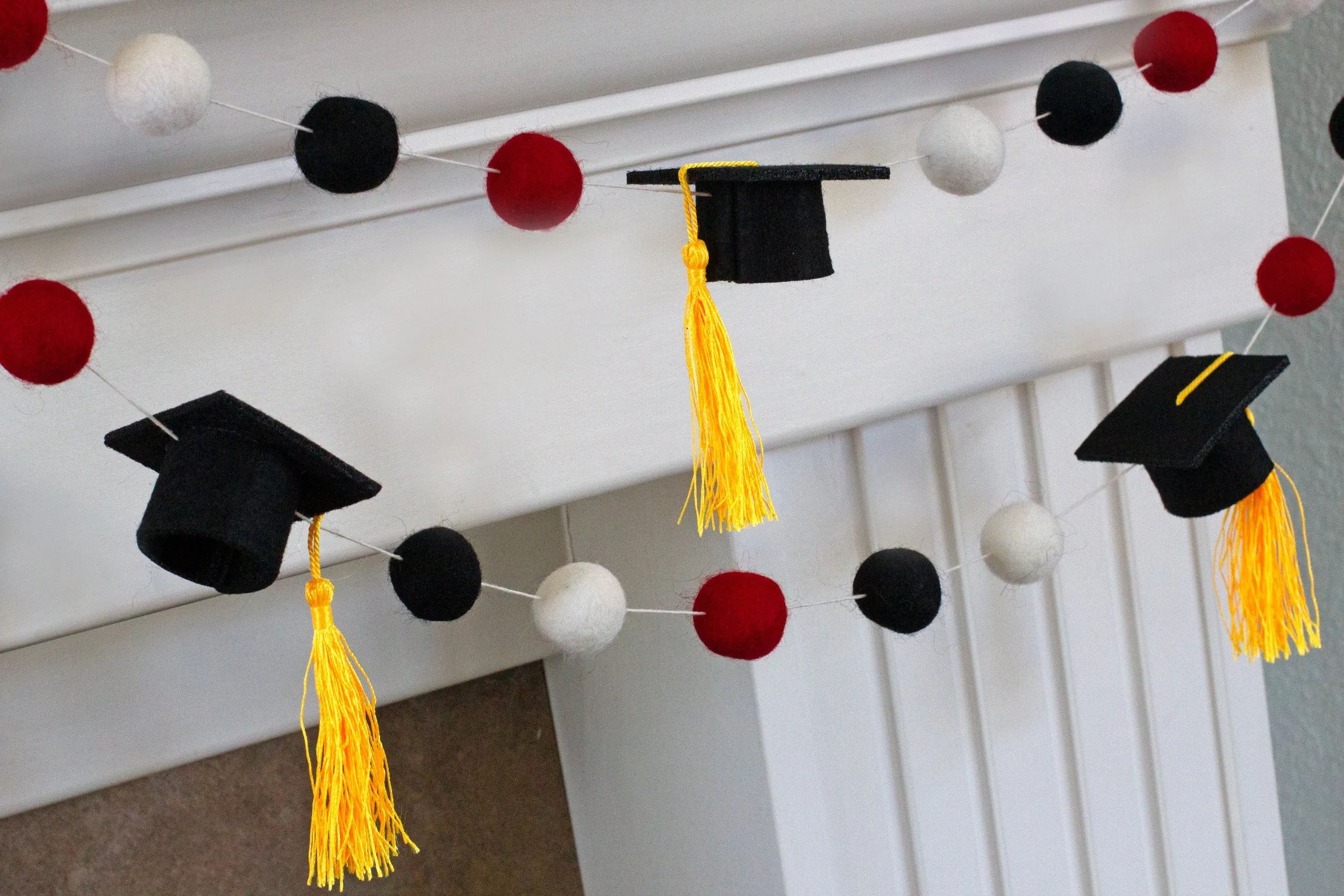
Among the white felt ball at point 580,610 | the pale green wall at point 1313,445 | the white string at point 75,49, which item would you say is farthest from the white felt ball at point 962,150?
the pale green wall at point 1313,445

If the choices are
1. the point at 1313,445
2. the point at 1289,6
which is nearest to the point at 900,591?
the point at 1289,6

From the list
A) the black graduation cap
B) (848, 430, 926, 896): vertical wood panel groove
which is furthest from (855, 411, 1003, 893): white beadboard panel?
the black graduation cap

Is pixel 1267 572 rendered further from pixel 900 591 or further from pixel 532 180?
pixel 532 180

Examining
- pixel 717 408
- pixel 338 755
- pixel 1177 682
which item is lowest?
pixel 1177 682

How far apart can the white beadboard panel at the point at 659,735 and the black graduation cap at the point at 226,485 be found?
266 mm

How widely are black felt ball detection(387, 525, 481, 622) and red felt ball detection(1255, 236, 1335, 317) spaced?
467 millimetres

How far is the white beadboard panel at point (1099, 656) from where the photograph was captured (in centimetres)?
73

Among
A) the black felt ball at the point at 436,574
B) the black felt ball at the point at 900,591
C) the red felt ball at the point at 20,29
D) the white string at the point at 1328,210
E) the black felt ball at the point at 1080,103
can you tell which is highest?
the red felt ball at the point at 20,29

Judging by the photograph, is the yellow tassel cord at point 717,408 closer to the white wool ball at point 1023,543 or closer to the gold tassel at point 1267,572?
the white wool ball at point 1023,543

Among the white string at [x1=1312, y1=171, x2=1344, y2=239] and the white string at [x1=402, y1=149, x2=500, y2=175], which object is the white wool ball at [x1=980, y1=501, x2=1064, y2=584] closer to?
the white string at [x1=1312, y1=171, x2=1344, y2=239]

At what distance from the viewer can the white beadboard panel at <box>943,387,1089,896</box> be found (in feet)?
2.34

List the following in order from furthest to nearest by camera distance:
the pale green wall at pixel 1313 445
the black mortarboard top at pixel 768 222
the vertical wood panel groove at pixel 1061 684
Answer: the pale green wall at pixel 1313 445
the vertical wood panel groove at pixel 1061 684
the black mortarboard top at pixel 768 222

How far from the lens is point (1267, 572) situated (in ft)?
2.26

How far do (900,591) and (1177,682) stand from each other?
0.93 ft
